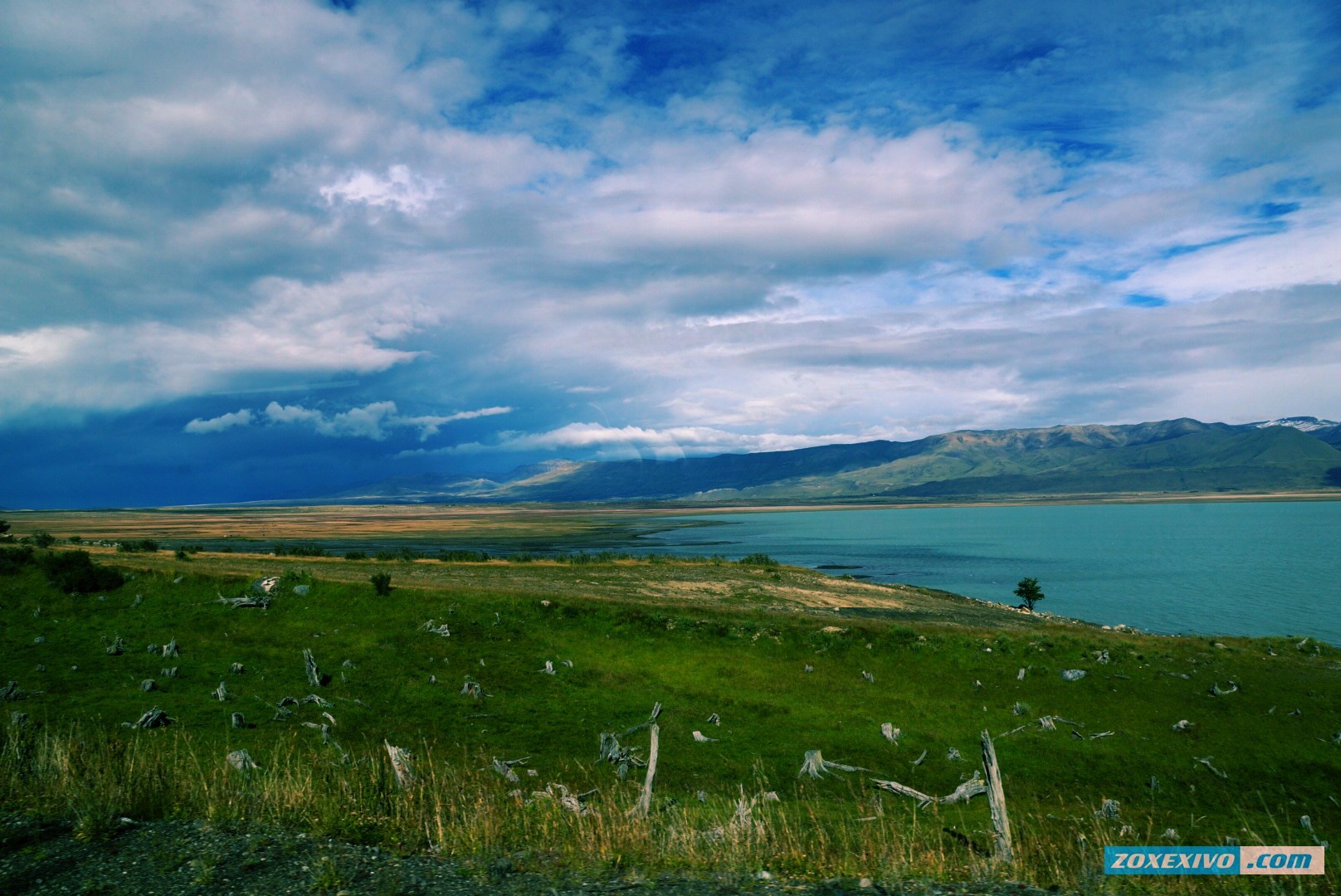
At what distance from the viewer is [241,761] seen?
47.2ft

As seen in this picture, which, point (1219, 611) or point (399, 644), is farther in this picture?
point (1219, 611)

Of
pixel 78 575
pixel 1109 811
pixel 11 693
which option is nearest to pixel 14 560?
pixel 78 575

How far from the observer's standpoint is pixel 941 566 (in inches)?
4048

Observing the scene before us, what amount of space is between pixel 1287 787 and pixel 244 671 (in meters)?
32.5

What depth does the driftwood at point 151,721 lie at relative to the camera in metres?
17.0

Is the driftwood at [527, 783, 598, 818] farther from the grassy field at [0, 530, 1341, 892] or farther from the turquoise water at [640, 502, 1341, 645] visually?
the turquoise water at [640, 502, 1341, 645]

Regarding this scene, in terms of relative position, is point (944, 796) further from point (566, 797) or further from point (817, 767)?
point (566, 797)

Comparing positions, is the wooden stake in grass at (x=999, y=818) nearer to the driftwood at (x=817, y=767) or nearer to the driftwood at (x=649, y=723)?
the driftwood at (x=817, y=767)

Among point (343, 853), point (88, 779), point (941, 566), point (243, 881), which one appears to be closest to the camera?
point (243, 881)

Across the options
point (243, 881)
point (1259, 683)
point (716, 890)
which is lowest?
point (1259, 683)

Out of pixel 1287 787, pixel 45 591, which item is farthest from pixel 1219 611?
pixel 45 591

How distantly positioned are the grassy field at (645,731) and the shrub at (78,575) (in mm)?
670

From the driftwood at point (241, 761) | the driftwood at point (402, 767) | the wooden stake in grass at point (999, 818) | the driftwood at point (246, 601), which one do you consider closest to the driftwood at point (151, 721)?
the driftwood at point (241, 761)

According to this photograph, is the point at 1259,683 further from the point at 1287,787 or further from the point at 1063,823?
the point at 1063,823
